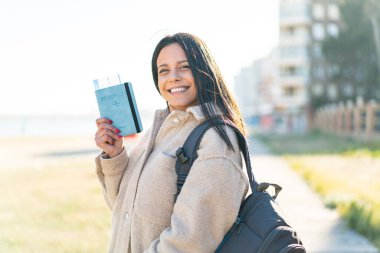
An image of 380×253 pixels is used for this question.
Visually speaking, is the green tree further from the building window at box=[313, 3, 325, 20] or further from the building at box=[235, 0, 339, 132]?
the building window at box=[313, 3, 325, 20]

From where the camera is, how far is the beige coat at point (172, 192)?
1890 mm

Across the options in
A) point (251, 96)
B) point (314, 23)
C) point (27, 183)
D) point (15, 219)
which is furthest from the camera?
point (251, 96)

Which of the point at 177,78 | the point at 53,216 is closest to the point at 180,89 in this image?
the point at 177,78

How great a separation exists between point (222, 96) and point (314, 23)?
65.1 m

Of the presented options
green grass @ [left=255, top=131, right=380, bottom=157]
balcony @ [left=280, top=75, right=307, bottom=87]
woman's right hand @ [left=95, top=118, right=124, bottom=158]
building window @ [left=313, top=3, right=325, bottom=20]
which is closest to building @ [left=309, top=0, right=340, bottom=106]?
building window @ [left=313, top=3, right=325, bottom=20]

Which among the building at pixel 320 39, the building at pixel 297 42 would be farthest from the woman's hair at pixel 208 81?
the building at pixel 297 42

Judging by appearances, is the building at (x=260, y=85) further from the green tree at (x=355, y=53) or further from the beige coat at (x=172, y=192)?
the beige coat at (x=172, y=192)

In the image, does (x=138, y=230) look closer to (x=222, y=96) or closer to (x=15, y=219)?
(x=222, y=96)

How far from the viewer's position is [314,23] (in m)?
64.9

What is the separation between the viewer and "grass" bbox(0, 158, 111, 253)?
5.43 meters

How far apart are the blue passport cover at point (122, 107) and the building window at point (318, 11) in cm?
6519

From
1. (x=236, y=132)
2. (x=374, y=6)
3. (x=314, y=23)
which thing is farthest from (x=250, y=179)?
(x=314, y=23)

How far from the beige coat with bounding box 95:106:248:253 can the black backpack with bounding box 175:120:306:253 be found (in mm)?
29

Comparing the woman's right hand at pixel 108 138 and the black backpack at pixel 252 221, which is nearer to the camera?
the black backpack at pixel 252 221
